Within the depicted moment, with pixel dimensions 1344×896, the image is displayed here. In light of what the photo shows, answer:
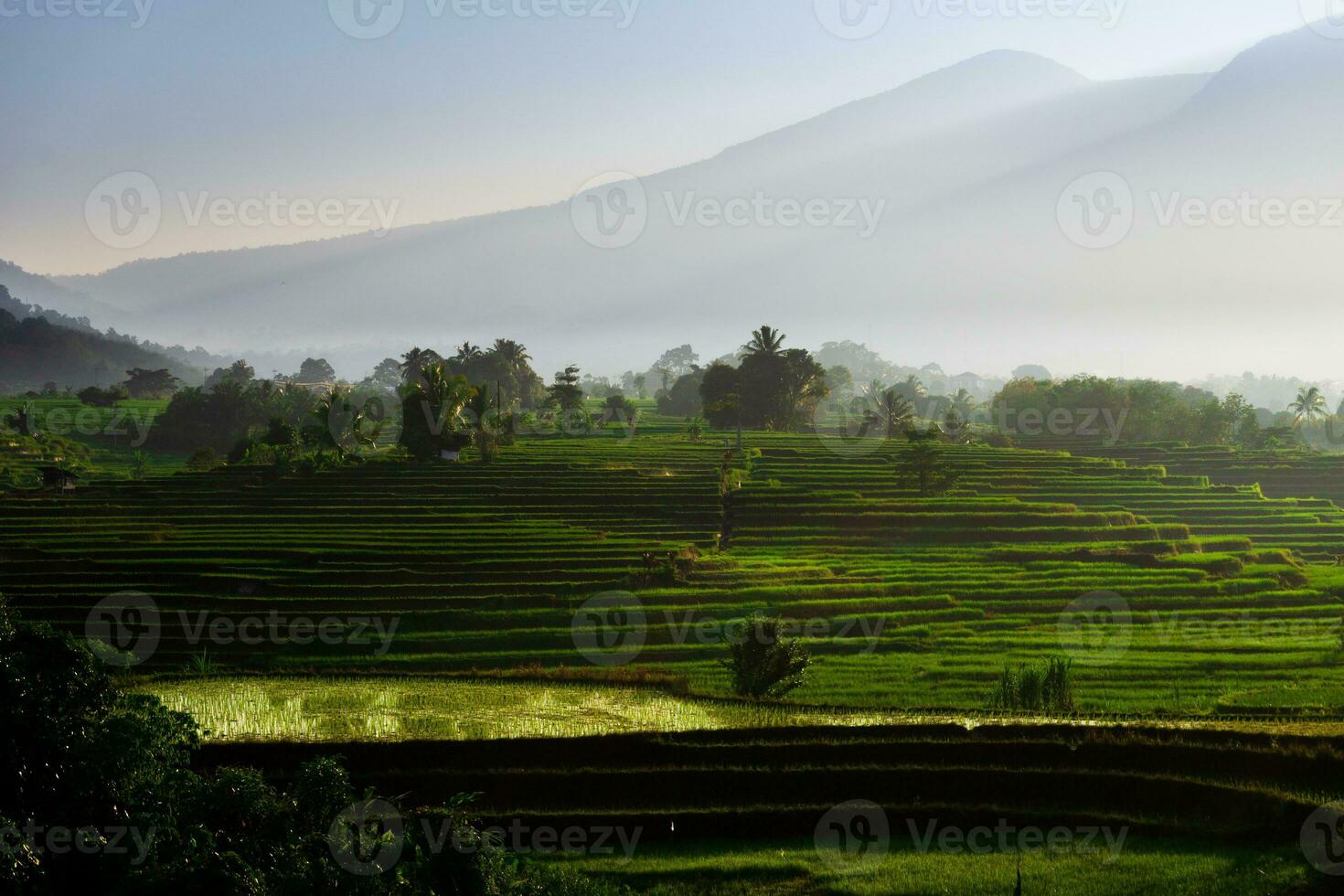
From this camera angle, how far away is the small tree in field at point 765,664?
23.0m

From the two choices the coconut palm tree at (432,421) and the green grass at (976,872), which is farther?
the coconut palm tree at (432,421)

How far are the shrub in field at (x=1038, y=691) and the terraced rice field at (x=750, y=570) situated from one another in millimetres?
719

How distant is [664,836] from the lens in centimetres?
1527

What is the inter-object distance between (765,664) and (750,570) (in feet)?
37.9

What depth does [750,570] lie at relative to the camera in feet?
113

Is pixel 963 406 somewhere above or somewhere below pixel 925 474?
above

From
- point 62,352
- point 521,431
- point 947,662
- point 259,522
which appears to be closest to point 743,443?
point 521,431

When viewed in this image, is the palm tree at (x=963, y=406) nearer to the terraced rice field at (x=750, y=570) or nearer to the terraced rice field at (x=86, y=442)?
the terraced rice field at (x=750, y=570)

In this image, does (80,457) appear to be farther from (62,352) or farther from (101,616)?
(62,352)

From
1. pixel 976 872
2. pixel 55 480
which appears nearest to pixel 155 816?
pixel 976 872

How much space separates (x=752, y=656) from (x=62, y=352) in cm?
18581

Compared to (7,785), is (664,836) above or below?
below

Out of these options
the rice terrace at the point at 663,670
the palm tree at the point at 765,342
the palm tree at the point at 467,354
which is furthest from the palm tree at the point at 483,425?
the palm tree at the point at 467,354

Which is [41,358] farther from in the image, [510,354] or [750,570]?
[750,570]
